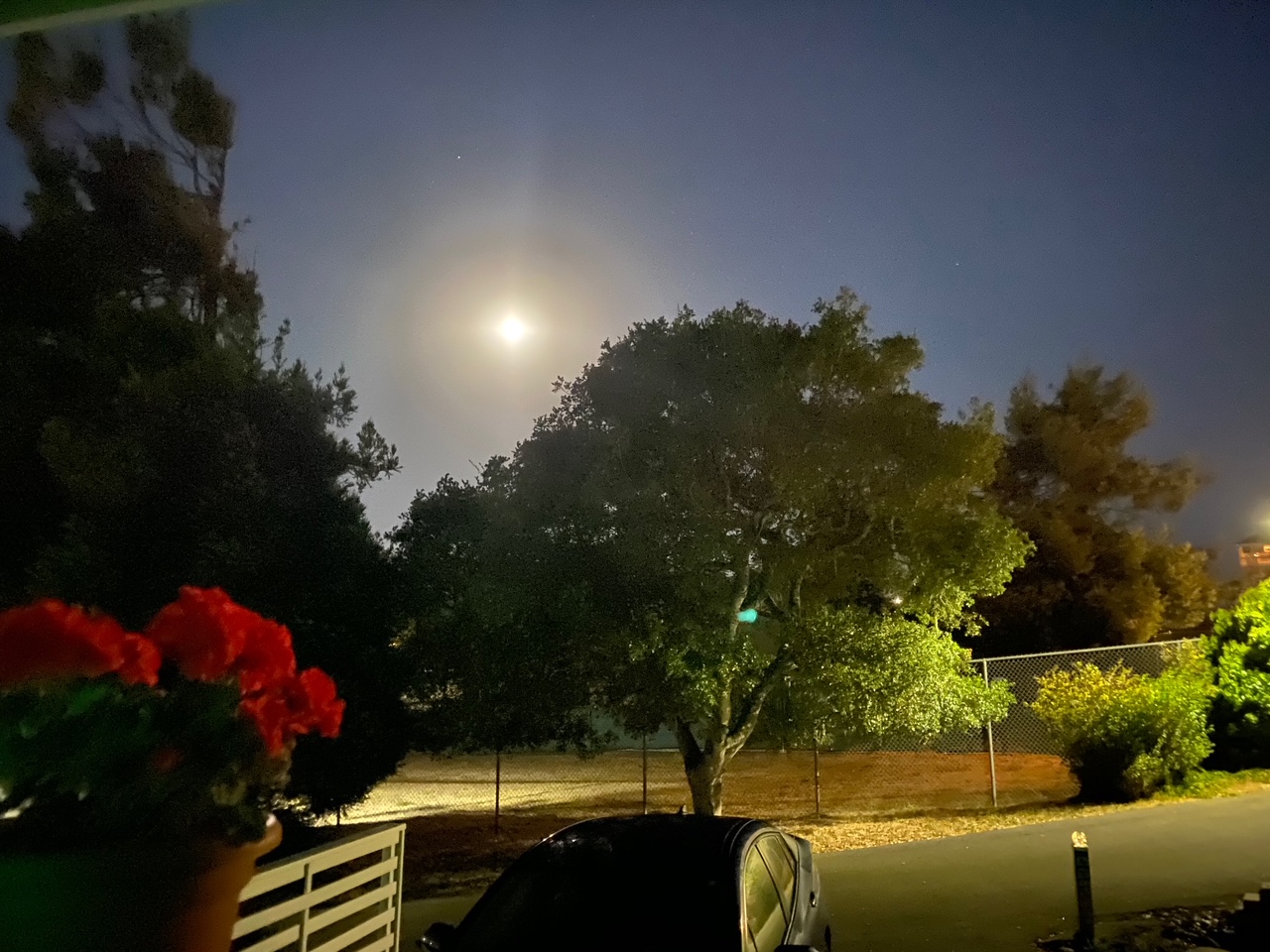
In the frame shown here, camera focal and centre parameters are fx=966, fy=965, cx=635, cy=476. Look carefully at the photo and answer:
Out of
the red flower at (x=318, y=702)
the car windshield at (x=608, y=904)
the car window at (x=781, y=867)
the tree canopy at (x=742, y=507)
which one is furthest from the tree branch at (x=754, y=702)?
the red flower at (x=318, y=702)

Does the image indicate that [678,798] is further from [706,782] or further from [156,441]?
[156,441]

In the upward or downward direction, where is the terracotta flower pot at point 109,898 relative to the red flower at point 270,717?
downward

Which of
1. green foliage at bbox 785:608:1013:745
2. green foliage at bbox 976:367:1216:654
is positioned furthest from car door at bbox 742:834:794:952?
green foliage at bbox 976:367:1216:654

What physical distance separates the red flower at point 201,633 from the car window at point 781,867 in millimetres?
3465

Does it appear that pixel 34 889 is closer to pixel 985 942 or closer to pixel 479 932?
pixel 479 932

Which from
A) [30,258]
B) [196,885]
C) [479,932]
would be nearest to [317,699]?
[196,885]

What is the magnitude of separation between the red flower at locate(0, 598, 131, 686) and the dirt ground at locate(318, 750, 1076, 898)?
8.15 metres

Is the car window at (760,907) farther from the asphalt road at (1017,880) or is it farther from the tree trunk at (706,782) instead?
the tree trunk at (706,782)

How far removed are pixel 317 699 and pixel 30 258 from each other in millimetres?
11592

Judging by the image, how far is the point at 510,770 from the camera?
21.3m

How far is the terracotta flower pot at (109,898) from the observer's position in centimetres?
164

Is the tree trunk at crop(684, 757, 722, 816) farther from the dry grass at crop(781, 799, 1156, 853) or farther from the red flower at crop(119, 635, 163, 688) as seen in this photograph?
the red flower at crop(119, 635, 163, 688)

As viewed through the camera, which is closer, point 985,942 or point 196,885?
point 196,885

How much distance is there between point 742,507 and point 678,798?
22.9 feet
